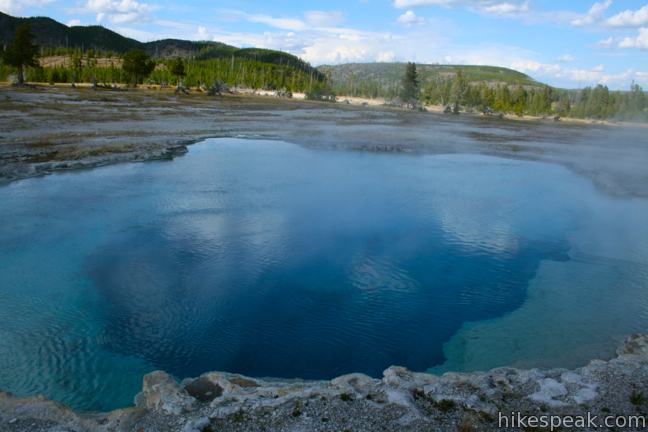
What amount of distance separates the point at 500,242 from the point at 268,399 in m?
10.6

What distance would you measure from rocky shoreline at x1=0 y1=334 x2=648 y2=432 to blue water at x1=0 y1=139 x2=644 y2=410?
3.69ft

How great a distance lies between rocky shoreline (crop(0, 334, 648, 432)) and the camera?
5992 millimetres

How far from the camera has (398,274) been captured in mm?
12273

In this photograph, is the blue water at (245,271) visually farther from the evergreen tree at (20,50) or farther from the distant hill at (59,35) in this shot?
the distant hill at (59,35)

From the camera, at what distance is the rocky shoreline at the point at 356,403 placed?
5992 millimetres

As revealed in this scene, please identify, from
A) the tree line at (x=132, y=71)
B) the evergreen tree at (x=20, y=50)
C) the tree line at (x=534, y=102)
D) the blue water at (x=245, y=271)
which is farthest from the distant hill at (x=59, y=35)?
the blue water at (x=245, y=271)

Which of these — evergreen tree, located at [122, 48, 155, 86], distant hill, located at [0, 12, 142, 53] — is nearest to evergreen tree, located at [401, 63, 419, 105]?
evergreen tree, located at [122, 48, 155, 86]

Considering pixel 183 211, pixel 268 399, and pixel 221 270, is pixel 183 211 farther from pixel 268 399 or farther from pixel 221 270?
pixel 268 399

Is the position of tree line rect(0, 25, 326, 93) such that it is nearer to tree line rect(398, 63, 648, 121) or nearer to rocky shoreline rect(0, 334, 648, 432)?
tree line rect(398, 63, 648, 121)

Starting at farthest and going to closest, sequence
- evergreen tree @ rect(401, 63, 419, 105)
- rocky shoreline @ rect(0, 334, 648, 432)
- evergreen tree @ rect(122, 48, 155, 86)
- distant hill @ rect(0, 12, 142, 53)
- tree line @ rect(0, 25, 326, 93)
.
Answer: distant hill @ rect(0, 12, 142, 53) < evergreen tree @ rect(401, 63, 419, 105) < evergreen tree @ rect(122, 48, 155, 86) < tree line @ rect(0, 25, 326, 93) < rocky shoreline @ rect(0, 334, 648, 432)

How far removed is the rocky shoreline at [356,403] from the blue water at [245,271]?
1125 millimetres

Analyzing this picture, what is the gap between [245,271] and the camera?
472 inches

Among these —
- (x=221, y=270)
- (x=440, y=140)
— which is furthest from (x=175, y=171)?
(x=440, y=140)

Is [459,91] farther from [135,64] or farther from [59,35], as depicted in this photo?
[59,35]
